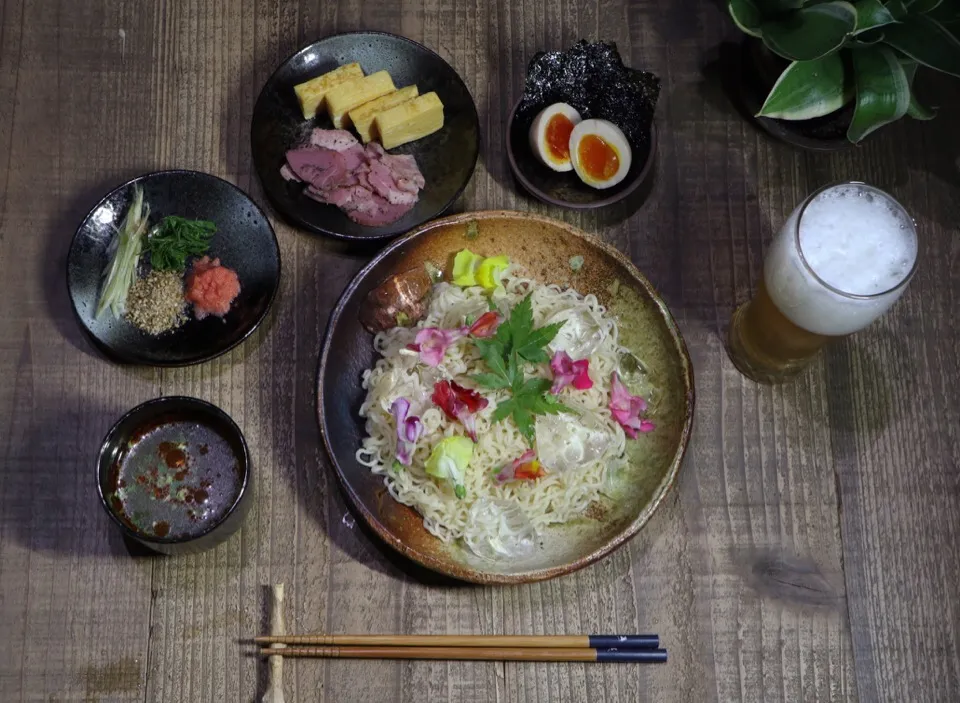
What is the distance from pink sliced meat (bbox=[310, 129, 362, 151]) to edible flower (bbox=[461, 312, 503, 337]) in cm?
78

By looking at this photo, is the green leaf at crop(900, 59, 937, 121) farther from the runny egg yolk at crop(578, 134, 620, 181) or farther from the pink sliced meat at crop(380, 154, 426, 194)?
the pink sliced meat at crop(380, 154, 426, 194)

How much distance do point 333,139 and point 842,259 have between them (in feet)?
5.20

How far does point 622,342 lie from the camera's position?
9.16ft

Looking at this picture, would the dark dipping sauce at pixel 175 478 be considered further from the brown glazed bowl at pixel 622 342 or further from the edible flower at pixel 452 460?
the edible flower at pixel 452 460

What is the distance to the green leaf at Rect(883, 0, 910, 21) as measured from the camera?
2.67 m

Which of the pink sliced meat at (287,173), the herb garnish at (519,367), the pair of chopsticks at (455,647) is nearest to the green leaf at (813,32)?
the herb garnish at (519,367)

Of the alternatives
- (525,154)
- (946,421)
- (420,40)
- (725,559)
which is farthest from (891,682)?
(420,40)

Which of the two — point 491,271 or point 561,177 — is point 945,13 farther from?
point 491,271

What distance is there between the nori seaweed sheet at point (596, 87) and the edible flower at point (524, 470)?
1.07 m

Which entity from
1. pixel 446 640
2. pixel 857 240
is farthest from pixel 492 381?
pixel 857 240

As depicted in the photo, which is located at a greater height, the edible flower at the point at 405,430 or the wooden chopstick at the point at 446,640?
the edible flower at the point at 405,430

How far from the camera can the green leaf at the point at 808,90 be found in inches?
108

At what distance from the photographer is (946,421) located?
9.50 ft

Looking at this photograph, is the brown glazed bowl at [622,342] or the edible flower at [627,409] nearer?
the brown glazed bowl at [622,342]
